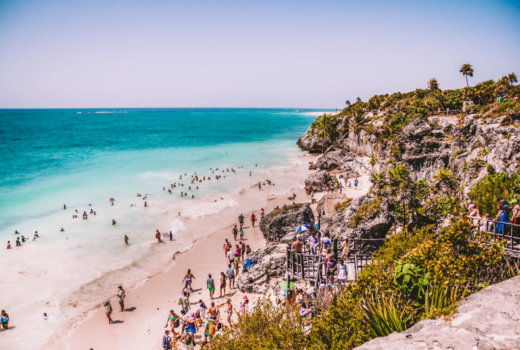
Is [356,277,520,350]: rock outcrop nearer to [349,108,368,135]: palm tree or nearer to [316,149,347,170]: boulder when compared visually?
[316,149,347,170]: boulder

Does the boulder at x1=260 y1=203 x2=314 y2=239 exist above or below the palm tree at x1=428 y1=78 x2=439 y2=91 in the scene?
below

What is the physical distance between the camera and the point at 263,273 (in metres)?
17.7

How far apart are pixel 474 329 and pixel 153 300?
1803cm

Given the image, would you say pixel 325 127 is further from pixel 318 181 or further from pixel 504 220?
pixel 504 220

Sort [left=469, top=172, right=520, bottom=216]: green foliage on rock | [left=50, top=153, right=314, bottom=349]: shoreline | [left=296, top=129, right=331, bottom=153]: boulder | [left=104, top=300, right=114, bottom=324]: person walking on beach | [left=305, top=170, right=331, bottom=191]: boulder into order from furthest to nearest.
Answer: [left=296, top=129, right=331, bottom=153]: boulder, [left=305, top=170, right=331, bottom=191]: boulder, [left=104, top=300, right=114, bottom=324]: person walking on beach, [left=50, top=153, right=314, bottom=349]: shoreline, [left=469, top=172, right=520, bottom=216]: green foliage on rock

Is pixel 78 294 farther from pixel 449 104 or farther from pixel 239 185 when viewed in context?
pixel 449 104

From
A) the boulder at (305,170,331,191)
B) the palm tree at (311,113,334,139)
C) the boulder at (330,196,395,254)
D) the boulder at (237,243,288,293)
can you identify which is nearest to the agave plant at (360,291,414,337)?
the boulder at (330,196,395,254)

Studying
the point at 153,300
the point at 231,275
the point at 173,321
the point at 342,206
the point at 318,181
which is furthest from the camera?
the point at 318,181

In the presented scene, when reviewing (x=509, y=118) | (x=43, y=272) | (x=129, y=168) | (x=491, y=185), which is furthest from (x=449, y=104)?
Answer: (x=129, y=168)

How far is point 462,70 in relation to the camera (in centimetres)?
5375

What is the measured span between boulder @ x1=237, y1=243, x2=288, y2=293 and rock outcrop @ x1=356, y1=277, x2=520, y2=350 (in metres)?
12.1

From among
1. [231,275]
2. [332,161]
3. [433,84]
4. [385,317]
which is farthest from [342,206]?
[433,84]

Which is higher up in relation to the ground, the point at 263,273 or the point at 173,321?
the point at 263,273

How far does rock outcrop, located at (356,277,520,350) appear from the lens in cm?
500
